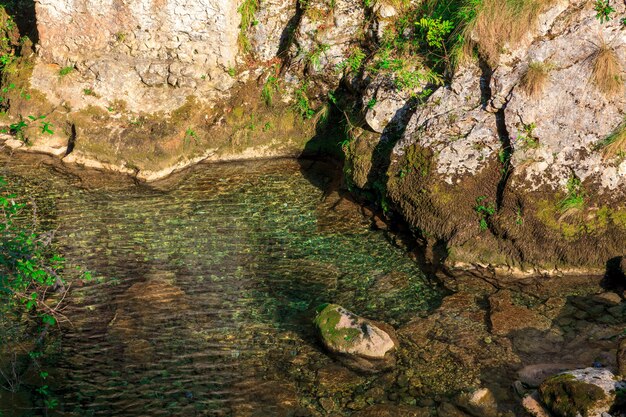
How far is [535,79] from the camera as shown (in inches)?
360

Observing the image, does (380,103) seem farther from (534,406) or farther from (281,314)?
(534,406)

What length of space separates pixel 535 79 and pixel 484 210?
2035 millimetres

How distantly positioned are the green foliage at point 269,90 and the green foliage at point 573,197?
6075 mm

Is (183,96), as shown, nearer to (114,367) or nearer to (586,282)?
(114,367)

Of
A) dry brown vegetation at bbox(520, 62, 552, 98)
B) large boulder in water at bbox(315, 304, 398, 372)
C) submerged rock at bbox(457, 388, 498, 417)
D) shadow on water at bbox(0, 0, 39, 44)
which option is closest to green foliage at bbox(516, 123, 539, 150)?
dry brown vegetation at bbox(520, 62, 552, 98)

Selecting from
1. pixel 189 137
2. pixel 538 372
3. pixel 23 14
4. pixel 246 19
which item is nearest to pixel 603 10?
pixel 538 372

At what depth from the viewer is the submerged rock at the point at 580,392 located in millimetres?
5898

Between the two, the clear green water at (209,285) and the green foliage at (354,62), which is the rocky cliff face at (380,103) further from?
the clear green water at (209,285)

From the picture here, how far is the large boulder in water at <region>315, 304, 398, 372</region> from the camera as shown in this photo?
278 inches

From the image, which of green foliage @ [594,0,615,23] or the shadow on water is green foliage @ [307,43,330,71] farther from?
the shadow on water

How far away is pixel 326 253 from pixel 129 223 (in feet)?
10.5

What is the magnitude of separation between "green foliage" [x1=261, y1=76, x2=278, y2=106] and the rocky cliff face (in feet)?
0.09

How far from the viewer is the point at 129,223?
32.9 ft

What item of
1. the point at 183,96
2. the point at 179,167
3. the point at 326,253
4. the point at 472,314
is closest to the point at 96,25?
the point at 183,96
